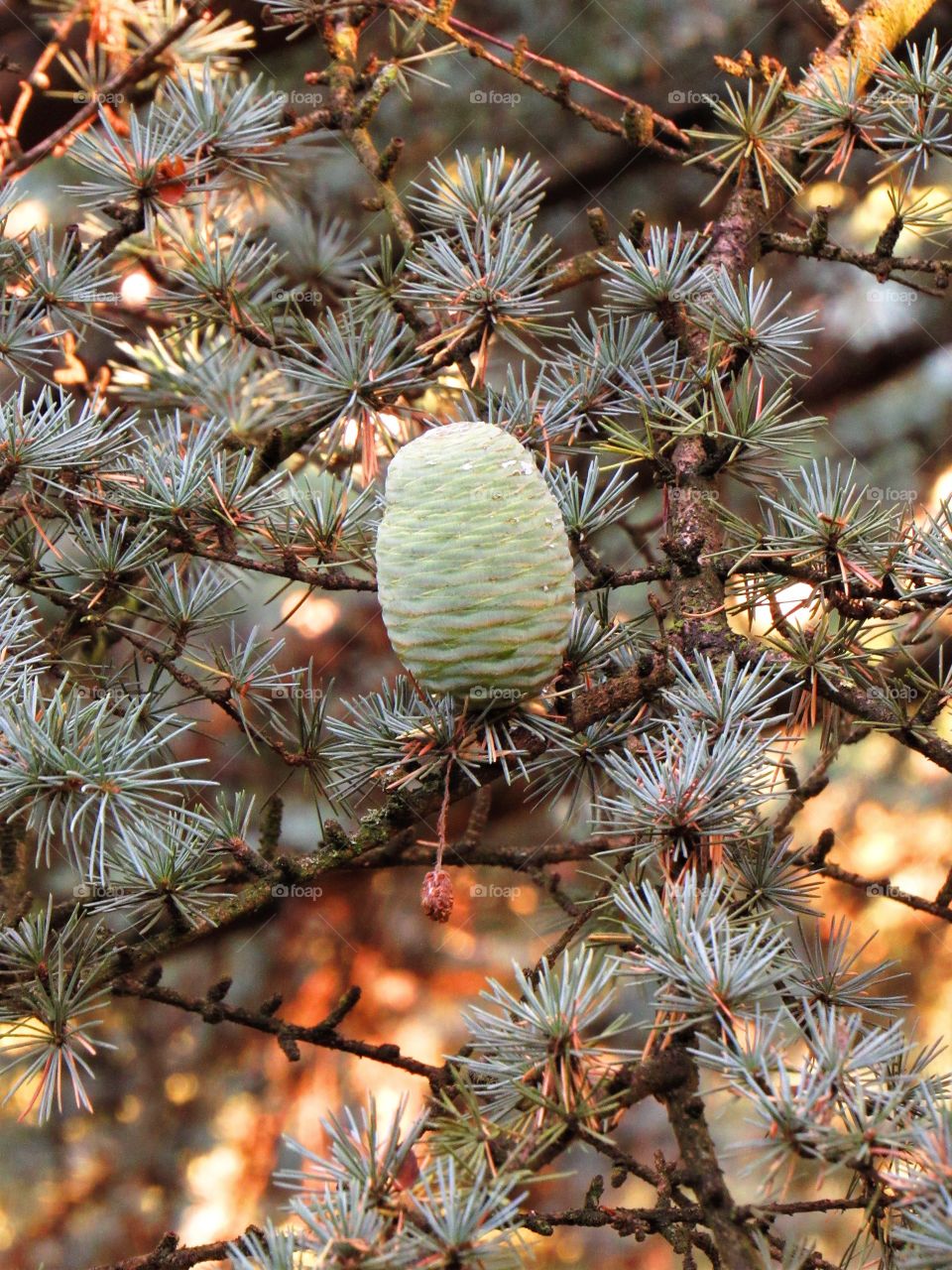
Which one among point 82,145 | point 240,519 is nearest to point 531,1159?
point 240,519

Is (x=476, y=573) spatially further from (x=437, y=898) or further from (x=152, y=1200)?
(x=152, y=1200)

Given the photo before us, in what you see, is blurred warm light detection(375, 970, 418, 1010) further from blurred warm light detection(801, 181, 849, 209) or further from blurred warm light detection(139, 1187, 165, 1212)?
blurred warm light detection(801, 181, 849, 209)

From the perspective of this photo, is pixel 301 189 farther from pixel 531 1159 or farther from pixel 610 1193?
pixel 610 1193

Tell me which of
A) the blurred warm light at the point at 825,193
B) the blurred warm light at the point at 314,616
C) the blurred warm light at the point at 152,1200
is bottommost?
the blurred warm light at the point at 152,1200

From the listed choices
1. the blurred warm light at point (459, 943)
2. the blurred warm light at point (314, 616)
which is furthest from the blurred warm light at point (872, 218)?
the blurred warm light at point (459, 943)

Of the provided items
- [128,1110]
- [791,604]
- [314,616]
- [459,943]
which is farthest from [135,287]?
[128,1110]

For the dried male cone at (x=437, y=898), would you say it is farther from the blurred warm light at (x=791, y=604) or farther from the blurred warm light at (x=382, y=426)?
the blurred warm light at (x=382, y=426)

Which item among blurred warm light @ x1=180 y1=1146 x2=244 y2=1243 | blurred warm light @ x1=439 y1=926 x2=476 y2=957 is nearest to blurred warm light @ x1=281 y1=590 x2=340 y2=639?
blurred warm light @ x1=439 y1=926 x2=476 y2=957
